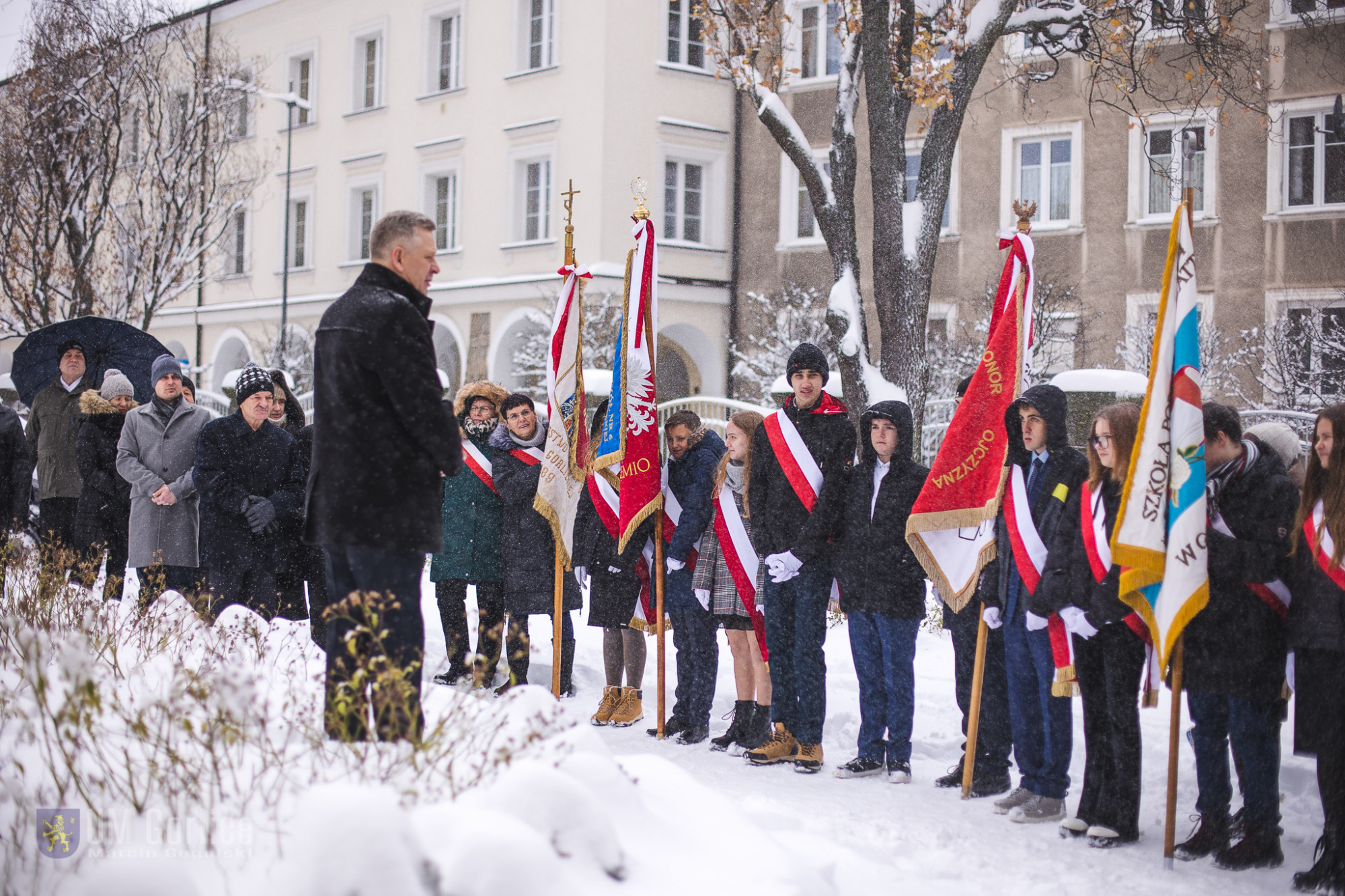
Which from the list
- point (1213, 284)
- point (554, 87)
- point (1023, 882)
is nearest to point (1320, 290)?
point (1213, 284)

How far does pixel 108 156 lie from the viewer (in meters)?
19.7

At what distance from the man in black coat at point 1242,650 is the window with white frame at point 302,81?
26.0 metres

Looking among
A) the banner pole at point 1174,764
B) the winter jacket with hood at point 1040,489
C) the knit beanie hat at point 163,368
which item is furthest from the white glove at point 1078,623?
the knit beanie hat at point 163,368

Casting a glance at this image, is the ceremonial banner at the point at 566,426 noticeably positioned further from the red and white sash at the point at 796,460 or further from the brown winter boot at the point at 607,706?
the red and white sash at the point at 796,460

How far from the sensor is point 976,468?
6.59 meters

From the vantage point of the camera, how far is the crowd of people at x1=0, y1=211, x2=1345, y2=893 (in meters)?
4.48

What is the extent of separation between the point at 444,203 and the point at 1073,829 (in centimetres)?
2190

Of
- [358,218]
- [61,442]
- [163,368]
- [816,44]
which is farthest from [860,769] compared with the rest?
[358,218]

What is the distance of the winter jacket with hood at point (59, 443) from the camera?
9633mm

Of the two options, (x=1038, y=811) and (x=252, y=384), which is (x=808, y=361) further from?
(x=252, y=384)

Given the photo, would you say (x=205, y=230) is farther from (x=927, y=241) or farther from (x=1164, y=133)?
(x=1164, y=133)

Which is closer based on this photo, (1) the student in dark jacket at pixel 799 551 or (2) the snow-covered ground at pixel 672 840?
(2) the snow-covered ground at pixel 672 840

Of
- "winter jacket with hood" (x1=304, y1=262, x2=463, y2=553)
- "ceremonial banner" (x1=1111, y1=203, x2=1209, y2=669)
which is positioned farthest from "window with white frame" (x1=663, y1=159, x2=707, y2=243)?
"winter jacket with hood" (x1=304, y1=262, x2=463, y2=553)

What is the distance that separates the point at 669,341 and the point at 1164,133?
9.55 meters
